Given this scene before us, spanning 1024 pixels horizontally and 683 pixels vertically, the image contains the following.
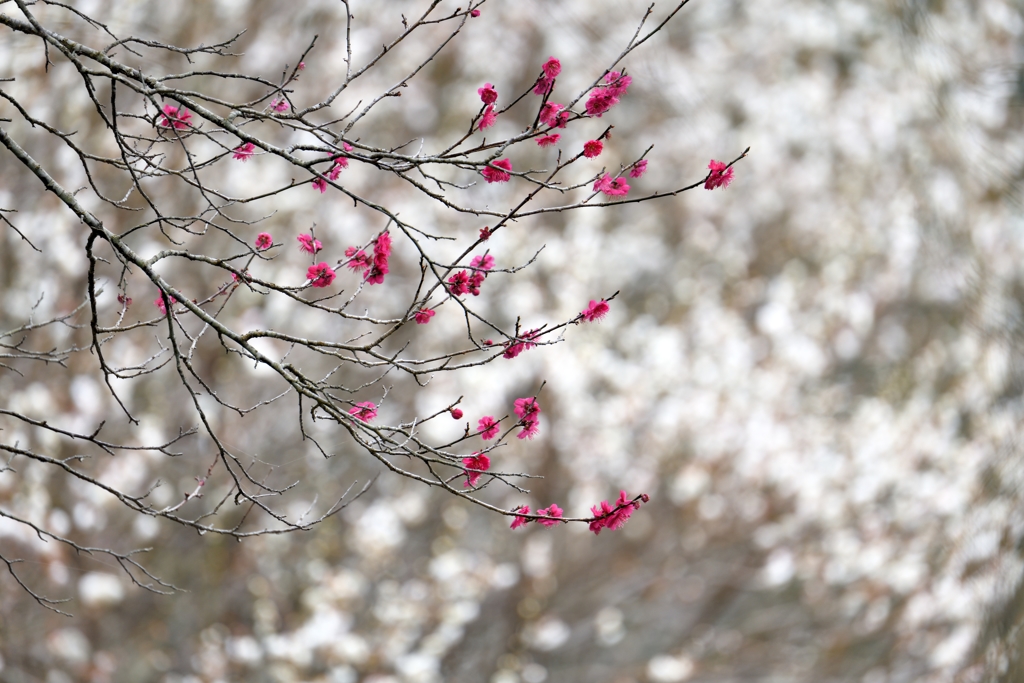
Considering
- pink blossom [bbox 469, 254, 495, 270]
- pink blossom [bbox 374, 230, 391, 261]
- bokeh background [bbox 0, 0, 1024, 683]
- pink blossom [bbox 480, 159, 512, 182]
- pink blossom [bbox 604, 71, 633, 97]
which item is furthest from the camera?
bokeh background [bbox 0, 0, 1024, 683]

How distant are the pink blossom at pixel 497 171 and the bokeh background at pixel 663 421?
4.44 m

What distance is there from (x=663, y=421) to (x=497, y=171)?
20.5 ft

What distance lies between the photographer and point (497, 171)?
7.65ft

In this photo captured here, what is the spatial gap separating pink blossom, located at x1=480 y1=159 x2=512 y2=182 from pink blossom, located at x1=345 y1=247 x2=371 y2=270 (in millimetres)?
454

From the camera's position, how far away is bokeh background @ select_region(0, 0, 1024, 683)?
695cm

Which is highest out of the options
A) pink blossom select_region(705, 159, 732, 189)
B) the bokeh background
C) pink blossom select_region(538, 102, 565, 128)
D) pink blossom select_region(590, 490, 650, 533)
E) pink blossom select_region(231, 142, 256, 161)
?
the bokeh background

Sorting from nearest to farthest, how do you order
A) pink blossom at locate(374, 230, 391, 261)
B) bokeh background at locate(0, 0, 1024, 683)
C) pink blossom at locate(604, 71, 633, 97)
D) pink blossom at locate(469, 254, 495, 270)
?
pink blossom at locate(604, 71, 633, 97) → pink blossom at locate(469, 254, 495, 270) → pink blossom at locate(374, 230, 391, 261) → bokeh background at locate(0, 0, 1024, 683)

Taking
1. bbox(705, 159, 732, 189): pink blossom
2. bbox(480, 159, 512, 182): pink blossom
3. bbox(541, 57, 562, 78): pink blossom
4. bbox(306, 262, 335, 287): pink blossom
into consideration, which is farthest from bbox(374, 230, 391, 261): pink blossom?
bbox(705, 159, 732, 189): pink blossom

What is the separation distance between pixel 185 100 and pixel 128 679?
6.16 m

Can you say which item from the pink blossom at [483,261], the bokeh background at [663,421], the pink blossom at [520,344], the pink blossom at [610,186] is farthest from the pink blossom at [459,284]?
the bokeh background at [663,421]

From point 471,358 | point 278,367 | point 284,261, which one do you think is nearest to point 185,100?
point 278,367

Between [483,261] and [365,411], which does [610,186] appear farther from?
[365,411]

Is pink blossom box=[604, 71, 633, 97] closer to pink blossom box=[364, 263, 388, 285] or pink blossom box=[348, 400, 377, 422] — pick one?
pink blossom box=[364, 263, 388, 285]

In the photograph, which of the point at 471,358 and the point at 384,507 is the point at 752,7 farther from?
the point at 384,507
